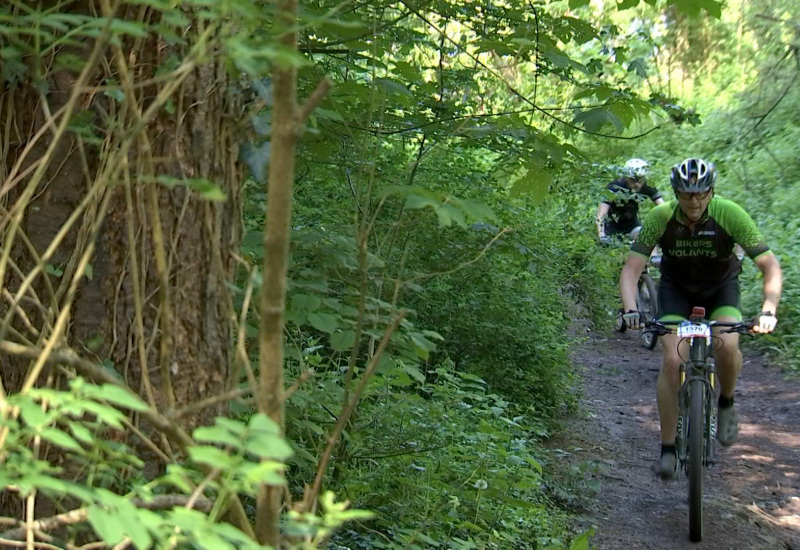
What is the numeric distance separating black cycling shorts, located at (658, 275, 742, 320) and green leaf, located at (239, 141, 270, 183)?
3.86m

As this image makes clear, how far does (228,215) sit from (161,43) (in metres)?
0.51

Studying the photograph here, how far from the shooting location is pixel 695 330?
5309 mm

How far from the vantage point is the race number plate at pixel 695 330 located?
17.4ft

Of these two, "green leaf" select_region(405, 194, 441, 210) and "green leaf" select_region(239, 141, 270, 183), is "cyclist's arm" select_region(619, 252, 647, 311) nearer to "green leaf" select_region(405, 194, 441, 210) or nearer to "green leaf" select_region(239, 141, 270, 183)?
"green leaf" select_region(405, 194, 441, 210)

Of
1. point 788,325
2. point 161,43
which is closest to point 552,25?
point 161,43

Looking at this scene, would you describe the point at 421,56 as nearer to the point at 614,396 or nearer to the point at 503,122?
the point at 503,122

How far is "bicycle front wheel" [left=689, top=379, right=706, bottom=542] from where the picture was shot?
5.16 m

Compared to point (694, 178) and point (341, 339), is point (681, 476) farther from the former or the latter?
point (341, 339)

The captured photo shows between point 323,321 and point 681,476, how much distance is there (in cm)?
453

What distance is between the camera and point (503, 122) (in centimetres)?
399

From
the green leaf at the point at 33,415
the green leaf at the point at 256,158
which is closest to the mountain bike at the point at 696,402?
the green leaf at the point at 256,158

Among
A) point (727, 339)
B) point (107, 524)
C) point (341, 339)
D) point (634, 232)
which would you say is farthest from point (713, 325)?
point (634, 232)

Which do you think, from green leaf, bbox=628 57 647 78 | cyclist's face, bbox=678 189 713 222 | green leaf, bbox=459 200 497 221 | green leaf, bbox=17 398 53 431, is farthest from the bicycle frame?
green leaf, bbox=17 398 53 431

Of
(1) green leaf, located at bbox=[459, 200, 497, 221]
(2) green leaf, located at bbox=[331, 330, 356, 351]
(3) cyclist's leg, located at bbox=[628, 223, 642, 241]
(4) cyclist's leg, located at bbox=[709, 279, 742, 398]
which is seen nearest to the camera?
(1) green leaf, located at bbox=[459, 200, 497, 221]
